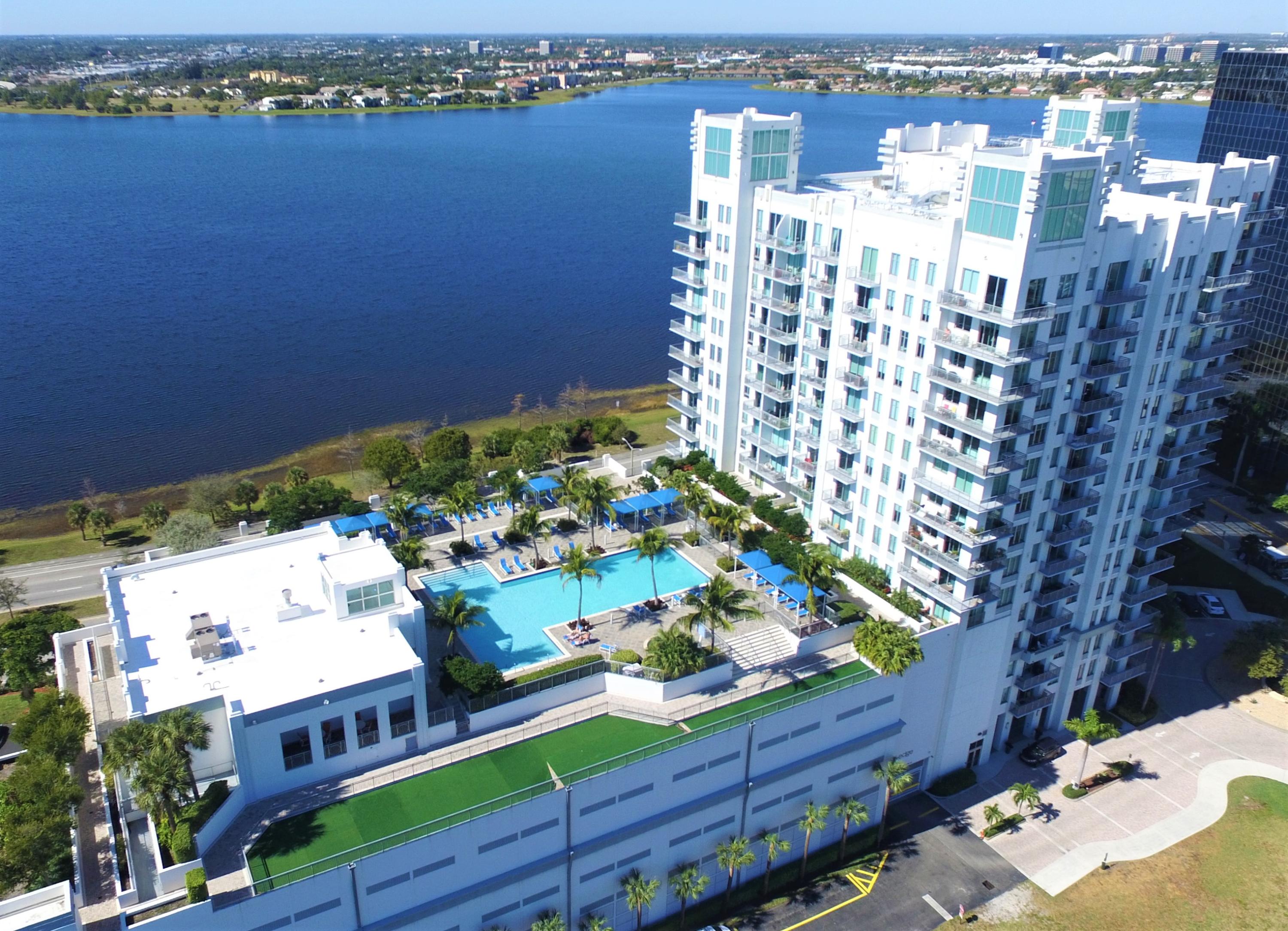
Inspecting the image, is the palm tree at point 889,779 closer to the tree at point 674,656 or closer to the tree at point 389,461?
the tree at point 674,656

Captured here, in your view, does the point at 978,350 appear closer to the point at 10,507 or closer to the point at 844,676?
the point at 844,676

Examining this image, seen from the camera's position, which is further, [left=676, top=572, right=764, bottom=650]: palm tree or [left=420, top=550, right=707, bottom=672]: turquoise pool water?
[left=420, top=550, right=707, bottom=672]: turquoise pool water

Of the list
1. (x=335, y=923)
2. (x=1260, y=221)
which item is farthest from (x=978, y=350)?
(x=335, y=923)

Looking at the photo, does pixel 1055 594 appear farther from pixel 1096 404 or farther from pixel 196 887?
pixel 196 887

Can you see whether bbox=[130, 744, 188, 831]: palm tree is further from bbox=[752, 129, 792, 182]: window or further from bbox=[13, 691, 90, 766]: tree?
bbox=[752, 129, 792, 182]: window

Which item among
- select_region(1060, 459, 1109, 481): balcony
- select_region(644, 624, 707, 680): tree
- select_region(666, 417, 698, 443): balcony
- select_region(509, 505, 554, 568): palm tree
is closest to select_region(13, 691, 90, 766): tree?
select_region(509, 505, 554, 568): palm tree

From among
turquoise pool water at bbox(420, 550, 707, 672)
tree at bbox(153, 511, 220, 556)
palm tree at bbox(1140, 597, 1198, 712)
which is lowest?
palm tree at bbox(1140, 597, 1198, 712)
